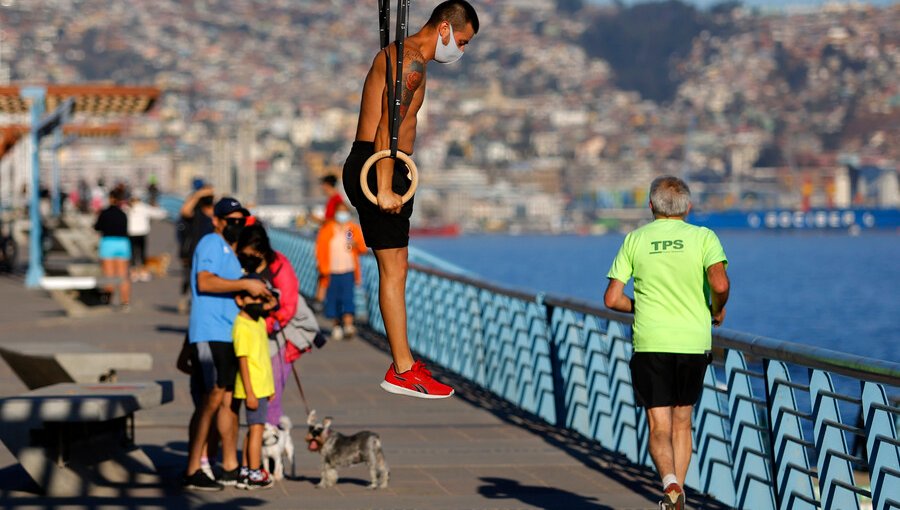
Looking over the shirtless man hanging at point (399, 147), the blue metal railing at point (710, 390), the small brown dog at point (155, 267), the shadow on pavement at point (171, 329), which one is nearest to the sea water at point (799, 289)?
the small brown dog at point (155, 267)

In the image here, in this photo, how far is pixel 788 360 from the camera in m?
9.09

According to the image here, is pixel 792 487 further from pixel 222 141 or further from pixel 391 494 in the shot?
pixel 222 141

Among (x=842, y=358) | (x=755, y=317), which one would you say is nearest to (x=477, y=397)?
(x=842, y=358)

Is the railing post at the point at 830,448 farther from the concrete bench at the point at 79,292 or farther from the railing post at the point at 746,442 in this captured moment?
the concrete bench at the point at 79,292

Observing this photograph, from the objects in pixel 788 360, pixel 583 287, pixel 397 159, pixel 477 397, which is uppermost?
pixel 397 159

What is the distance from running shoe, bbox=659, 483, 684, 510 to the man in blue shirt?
3.04 metres

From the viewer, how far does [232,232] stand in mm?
11039

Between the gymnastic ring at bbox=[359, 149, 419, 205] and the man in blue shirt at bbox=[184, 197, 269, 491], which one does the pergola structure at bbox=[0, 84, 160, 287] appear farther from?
the gymnastic ring at bbox=[359, 149, 419, 205]

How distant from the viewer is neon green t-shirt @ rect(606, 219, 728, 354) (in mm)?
8414

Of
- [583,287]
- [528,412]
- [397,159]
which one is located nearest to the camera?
[397,159]

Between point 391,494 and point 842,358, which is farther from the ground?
point 842,358

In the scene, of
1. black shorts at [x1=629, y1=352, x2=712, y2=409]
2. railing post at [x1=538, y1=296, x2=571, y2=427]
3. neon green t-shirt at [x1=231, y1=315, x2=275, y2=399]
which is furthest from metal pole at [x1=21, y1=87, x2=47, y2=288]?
black shorts at [x1=629, y1=352, x2=712, y2=409]

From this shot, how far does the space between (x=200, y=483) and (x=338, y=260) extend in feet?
35.4

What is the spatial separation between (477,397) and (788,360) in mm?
7993
